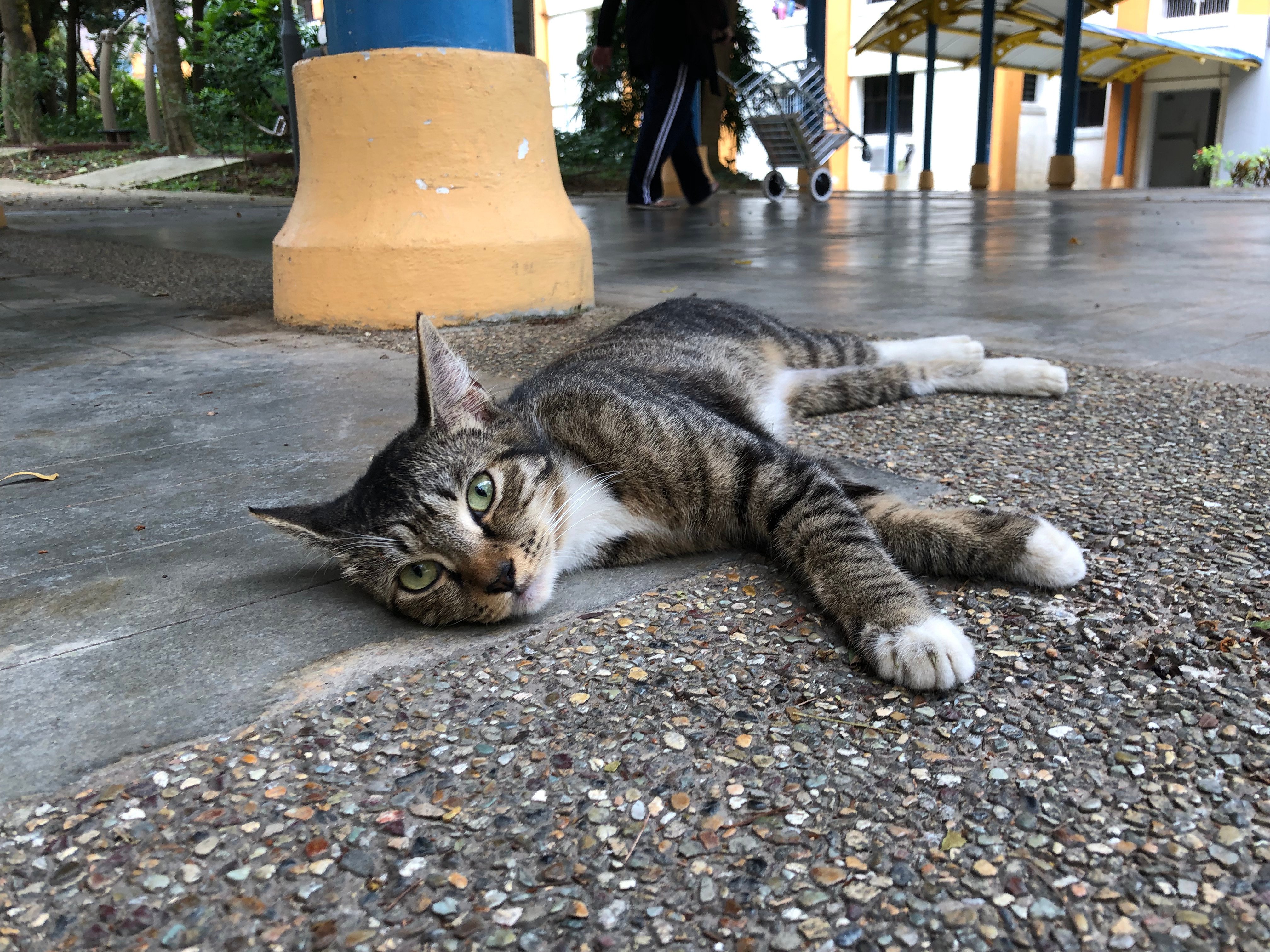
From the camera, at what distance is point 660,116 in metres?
10.8

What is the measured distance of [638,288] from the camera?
20.0 feet

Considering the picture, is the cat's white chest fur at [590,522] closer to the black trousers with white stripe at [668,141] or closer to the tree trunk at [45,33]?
the black trousers with white stripe at [668,141]

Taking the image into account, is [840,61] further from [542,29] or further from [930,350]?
[930,350]

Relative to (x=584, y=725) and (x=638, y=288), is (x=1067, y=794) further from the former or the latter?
(x=638, y=288)

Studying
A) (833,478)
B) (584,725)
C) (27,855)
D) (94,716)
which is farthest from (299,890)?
(833,478)

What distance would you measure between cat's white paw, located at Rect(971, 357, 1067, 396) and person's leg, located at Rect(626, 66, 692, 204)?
796 centimetres

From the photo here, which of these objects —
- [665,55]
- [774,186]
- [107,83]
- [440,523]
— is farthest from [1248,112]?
[440,523]

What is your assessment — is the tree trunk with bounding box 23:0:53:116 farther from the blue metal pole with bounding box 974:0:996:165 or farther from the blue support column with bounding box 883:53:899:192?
the blue metal pole with bounding box 974:0:996:165

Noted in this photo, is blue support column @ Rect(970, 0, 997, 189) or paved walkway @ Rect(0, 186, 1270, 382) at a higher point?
blue support column @ Rect(970, 0, 997, 189)

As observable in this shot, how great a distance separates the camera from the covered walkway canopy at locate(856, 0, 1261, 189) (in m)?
17.3

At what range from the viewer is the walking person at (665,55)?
1016 centimetres

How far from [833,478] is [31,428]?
2.76 metres

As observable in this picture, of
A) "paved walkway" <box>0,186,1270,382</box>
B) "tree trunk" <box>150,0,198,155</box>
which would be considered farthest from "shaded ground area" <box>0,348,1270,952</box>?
"tree trunk" <box>150,0,198,155</box>

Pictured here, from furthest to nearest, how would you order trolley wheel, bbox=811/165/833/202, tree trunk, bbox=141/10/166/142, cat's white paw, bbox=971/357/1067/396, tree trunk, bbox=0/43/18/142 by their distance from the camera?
tree trunk, bbox=141/10/166/142
tree trunk, bbox=0/43/18/142
trolley wheel, bbox=811/165/833/202
cat's white paw, bbox=971/357/1067/396
